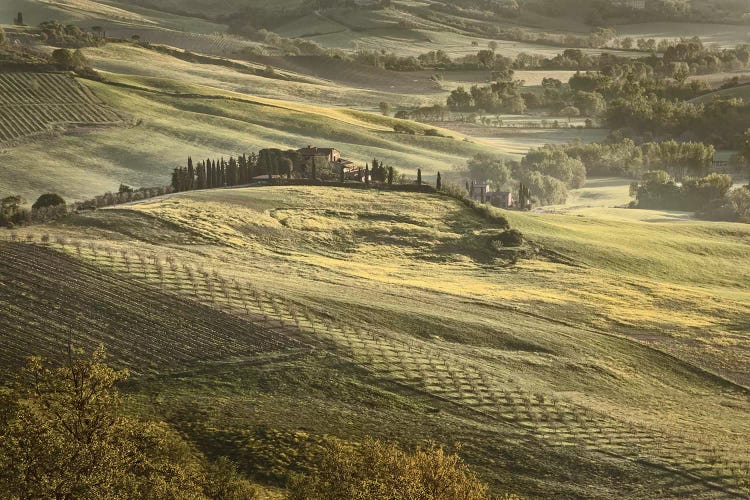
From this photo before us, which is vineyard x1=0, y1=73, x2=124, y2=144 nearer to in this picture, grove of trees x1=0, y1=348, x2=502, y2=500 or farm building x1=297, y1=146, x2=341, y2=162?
farm building x1=297, y1=146, x2=341, y2=162

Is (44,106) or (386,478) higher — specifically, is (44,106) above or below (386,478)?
above

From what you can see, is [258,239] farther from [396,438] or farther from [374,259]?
[396,438]

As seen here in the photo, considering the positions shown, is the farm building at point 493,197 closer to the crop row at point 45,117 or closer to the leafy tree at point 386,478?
the crop row at point 45,117

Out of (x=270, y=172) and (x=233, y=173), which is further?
(x=270, y=172)

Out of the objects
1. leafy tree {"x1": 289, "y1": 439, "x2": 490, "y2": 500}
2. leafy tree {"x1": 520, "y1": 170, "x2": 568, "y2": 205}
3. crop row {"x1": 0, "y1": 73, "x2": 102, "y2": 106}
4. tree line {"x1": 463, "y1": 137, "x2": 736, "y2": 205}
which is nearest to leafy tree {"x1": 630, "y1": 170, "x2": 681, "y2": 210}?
leafy tree {"x1": 520, "y1": 170, "x2": 568, "y2": 205}

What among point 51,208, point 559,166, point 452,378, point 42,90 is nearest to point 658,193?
point 559,166

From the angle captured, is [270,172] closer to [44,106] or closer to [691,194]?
[44,106]
